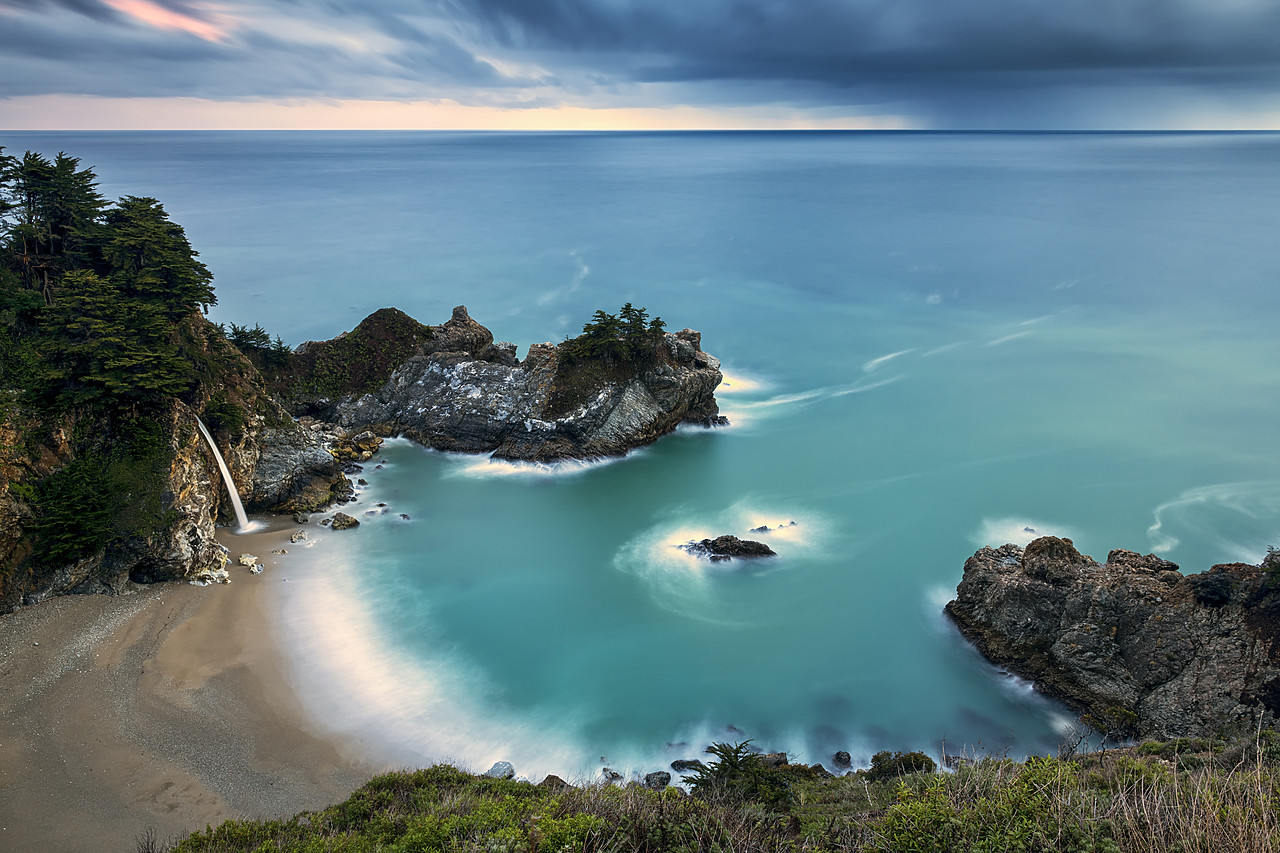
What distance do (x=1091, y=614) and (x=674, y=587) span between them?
10.7 m

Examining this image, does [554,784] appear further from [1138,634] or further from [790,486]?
[790,486]

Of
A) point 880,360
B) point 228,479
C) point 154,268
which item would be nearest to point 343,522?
point 228,479

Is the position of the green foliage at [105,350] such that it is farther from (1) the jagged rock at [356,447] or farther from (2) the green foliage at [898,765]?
(2) the green foliage at [898,765]

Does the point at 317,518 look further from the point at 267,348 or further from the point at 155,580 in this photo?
the point at 267,348

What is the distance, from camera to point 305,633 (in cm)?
1822

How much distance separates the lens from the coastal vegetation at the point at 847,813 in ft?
23.0

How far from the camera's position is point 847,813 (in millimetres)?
10344

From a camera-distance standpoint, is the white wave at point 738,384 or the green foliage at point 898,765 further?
the white wave at point 738,384

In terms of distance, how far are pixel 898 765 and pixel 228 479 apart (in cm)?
2099

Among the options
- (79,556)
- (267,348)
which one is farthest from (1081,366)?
(79,556)

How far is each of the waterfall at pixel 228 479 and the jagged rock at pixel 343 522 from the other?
2727 millimetres

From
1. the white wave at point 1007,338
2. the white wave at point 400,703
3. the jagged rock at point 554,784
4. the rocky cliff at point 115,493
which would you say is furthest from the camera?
the white wave at point 1007,338

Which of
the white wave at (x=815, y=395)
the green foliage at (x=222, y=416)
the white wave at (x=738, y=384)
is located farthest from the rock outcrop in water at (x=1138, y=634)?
the green foliage at (x=222, y=416)

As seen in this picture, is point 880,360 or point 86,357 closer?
point 86,357
